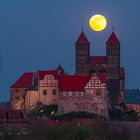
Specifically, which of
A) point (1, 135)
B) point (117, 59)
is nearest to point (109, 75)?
point (117, 59)

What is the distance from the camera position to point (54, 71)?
110 metres

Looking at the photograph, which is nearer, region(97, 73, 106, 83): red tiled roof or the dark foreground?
the dark foreground

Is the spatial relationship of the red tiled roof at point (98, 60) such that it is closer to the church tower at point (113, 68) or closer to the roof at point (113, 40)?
the church tower at point (113, 68)

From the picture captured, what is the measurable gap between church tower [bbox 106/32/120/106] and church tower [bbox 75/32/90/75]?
69.5 inches

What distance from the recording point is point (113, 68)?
113125mm

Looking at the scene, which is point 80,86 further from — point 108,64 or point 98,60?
point 108,64

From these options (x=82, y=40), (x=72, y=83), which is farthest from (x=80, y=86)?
(x=82, y=40)

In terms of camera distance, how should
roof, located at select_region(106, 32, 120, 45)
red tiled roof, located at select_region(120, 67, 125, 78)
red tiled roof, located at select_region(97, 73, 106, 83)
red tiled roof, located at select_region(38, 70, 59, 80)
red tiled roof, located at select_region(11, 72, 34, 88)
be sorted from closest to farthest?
red tiled roof, located at select_region(97, 73, 106, 83) < red tiled roof, located at select_region(38, 70, 59, 80) < red tiled roof, located at select_region(11, 72, 34, 88) < red tiled roof, located at select_region(120, 67, 125, 78) < roof, located at select_region(106, 32, 120, 45)

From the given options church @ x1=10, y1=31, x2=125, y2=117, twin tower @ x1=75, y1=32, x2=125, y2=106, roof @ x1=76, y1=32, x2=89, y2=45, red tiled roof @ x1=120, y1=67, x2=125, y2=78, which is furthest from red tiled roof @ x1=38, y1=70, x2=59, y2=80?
red tiled roof @ x1=120, y1=67, x2=125, y2=78

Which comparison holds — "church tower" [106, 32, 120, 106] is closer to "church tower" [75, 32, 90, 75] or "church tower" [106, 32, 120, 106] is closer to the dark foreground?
"church tower" [75, 32, 90, 75]

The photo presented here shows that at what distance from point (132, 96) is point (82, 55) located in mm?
14495

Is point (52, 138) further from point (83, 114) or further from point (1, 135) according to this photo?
point (83, 114)

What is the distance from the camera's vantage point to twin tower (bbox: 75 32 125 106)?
366 ft

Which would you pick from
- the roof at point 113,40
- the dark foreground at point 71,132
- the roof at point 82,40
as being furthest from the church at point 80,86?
the dark foreground at point 71,132
